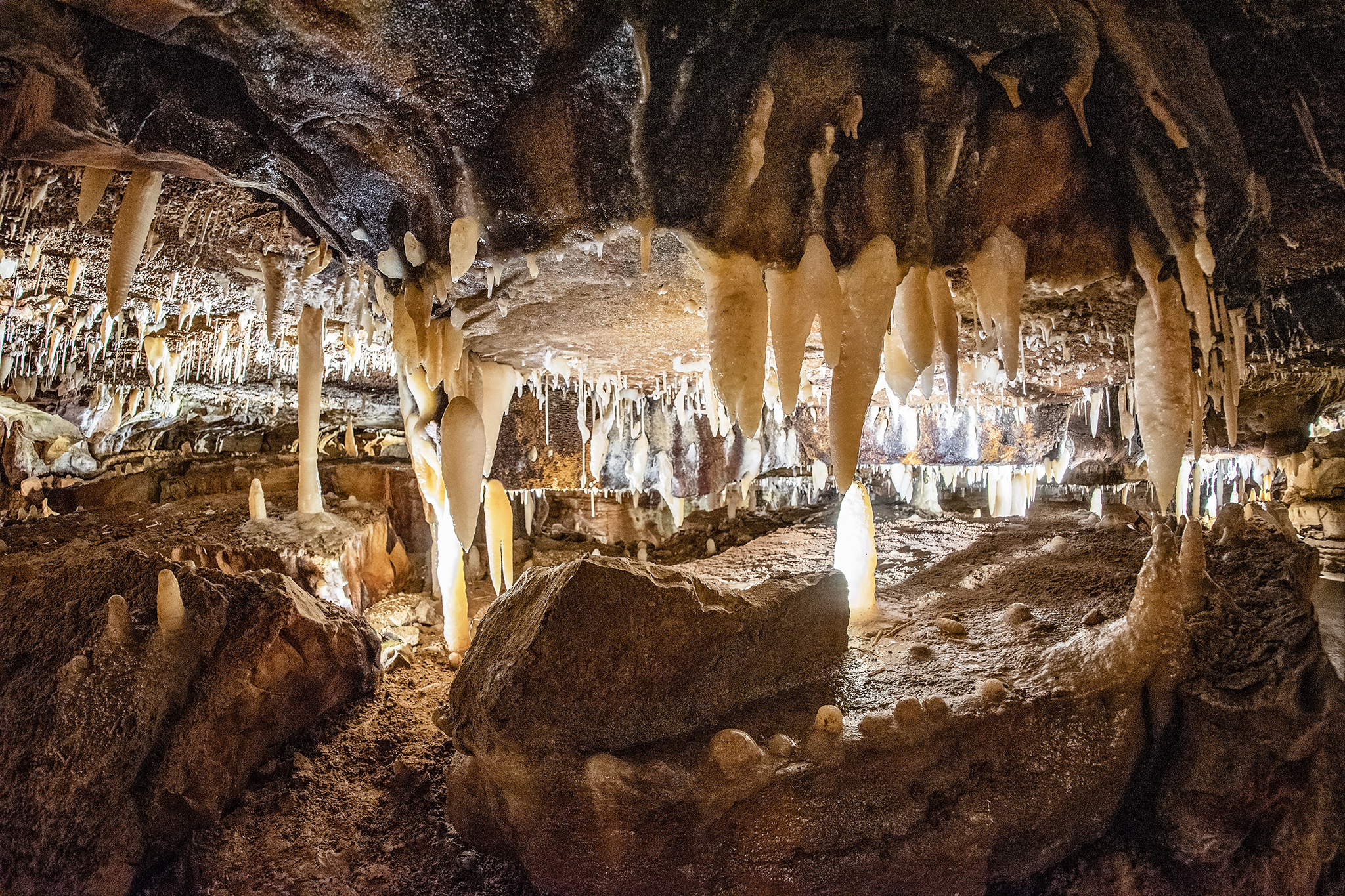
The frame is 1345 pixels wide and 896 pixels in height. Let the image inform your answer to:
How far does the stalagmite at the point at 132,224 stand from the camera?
334 cm

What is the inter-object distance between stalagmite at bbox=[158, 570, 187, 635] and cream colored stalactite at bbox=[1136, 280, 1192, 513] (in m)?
5.35

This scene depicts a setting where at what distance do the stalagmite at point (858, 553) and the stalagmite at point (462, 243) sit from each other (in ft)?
10.6

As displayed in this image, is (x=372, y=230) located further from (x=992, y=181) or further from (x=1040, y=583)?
(x=1040, y=583)

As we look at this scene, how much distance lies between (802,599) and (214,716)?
11.1 ft

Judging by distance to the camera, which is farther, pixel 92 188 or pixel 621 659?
pixel 621 659

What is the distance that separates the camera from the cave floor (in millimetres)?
3279

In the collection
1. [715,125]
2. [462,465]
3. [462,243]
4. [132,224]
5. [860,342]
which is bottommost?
[462,465]

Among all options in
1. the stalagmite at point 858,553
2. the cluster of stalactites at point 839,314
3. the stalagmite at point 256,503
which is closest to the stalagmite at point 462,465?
the cluster of stalactites at point 839,314

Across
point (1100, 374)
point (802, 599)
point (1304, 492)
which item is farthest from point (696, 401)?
A: point (1304, 492)

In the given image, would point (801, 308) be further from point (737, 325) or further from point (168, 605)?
point (168, 605)

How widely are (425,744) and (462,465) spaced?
1.83m

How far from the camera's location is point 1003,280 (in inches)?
134

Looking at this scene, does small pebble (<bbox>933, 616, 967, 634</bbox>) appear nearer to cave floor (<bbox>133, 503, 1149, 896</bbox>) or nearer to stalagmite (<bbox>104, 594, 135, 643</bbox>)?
cave floor (<bbox>133, 503, 1149, 896</bbox>)

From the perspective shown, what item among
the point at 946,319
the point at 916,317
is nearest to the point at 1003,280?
the point at 946,319
